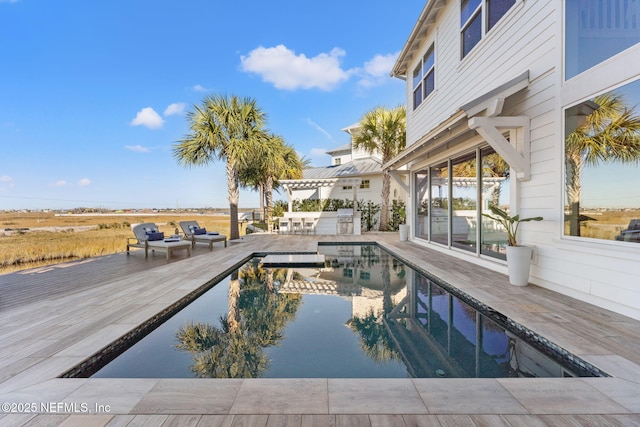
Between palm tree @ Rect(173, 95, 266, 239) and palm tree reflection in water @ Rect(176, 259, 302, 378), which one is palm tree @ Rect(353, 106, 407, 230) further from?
palm tree reflection in water @ Rect(176, 259, 302, 378)

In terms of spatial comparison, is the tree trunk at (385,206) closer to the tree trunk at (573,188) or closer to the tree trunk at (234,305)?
the tree trunk at (234,305)

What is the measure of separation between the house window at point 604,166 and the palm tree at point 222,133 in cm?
930

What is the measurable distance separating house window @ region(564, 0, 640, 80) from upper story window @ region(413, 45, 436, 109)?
15.3 feet

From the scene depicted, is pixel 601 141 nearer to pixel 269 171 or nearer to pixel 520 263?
pixel 520 263

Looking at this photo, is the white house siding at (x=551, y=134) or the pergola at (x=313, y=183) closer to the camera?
the white house siding at (x=551, y=134)

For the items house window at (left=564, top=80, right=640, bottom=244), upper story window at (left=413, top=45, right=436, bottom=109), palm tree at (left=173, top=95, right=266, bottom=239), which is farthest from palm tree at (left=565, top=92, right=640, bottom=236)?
palm tree at (left=173, top=95, right=266, bottom=239)

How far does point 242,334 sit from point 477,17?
7446 mm

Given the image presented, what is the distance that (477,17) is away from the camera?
6.11 metres

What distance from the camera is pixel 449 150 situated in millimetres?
7223

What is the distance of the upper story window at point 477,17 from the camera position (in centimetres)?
541

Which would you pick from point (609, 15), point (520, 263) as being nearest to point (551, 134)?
point (609, 15)

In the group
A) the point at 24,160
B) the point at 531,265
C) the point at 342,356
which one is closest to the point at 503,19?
the point at 531,265

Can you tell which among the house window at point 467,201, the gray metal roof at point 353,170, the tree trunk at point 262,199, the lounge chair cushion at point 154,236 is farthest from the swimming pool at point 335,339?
the tree trunk at point 262,199

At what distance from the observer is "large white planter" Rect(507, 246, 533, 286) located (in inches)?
175
